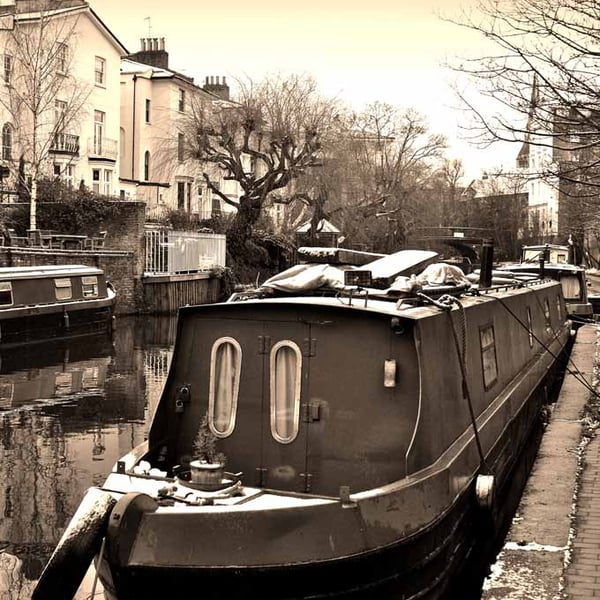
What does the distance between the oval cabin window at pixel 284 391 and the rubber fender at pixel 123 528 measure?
1.56 meters

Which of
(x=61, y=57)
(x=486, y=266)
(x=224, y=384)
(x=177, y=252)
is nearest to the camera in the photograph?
(x=224, y=384)

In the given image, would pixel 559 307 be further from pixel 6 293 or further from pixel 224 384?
pixel 6 293

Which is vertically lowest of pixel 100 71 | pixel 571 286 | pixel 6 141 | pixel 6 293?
pixel 6 293

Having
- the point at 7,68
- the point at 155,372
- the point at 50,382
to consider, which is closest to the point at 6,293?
the point at 155,372

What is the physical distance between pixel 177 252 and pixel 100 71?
13.4 m

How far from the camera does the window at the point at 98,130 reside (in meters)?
41.7

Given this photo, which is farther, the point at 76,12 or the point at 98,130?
the point at 98,130

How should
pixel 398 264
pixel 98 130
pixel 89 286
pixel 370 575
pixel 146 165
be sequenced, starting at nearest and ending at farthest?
pixel 370 575 < pixel 398 264 < pixel 89 286 < pixel 98 130 < pixel 146 165

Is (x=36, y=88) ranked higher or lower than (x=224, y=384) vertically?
higher

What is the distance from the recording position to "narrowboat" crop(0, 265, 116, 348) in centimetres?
2180

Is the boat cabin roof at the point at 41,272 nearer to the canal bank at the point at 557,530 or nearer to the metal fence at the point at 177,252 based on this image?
the metal fence at the point at 177,252

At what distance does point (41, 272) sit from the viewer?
75.7 ft

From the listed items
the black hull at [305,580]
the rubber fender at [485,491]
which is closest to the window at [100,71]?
the rubber fender at [485,491]

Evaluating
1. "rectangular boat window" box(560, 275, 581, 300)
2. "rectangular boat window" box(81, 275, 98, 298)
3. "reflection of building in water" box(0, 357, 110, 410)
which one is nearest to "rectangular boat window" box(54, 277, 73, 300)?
"rectangular boat window" box(81, 275, 98, 298)
